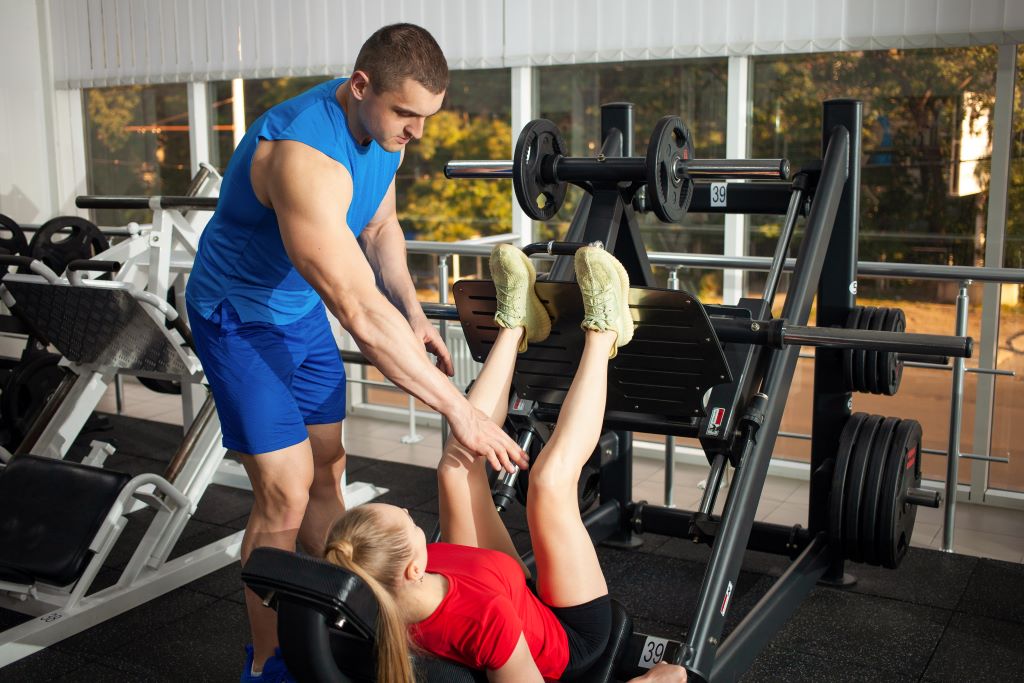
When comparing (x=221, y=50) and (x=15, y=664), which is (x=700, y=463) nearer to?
(x=15, y=664)

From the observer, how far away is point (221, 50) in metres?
5.55

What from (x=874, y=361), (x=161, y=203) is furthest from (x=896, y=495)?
(x=161, y=203)

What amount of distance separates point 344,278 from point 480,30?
324cm

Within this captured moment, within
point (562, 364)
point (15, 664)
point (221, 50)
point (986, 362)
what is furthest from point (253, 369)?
point (221, 50)

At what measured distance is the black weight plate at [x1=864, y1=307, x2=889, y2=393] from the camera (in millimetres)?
2746

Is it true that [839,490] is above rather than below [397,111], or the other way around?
below

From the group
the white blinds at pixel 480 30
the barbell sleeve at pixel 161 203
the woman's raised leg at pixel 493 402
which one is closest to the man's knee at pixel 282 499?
the woman's raised leg at pixel 493 402

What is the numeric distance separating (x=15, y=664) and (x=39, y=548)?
283mm

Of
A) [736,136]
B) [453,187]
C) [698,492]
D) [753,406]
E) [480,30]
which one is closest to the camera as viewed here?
[753,406]

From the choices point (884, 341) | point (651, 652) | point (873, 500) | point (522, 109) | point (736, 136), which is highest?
point (522, 109)

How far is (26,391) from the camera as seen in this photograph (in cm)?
412

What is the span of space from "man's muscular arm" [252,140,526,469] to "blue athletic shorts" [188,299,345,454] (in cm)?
30

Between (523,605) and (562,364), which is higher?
(562,364)

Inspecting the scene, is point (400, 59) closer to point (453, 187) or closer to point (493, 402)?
point (493, 402)
